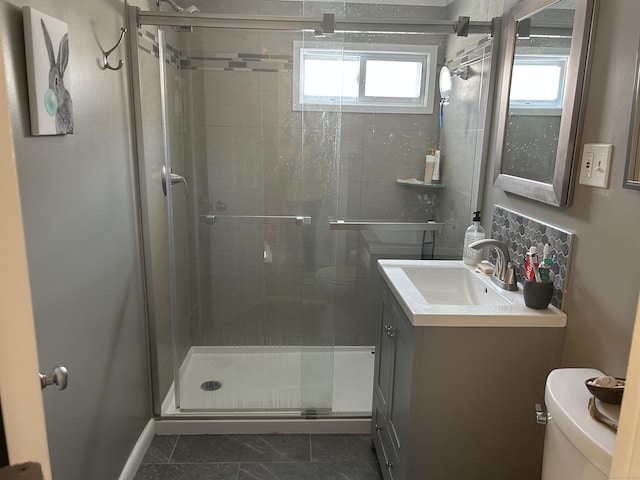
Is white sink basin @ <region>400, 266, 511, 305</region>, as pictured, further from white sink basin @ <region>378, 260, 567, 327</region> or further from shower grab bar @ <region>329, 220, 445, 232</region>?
shower grab bar @ <region>329, 220, 445, 232</region>

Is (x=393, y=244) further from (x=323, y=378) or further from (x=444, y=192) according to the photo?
(x=323, y=378)

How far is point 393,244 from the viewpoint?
9.02 feet

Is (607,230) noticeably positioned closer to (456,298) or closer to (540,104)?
(540,104)

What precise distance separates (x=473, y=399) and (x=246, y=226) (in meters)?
1.63

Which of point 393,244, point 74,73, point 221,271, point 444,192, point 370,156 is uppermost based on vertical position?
point 74,73

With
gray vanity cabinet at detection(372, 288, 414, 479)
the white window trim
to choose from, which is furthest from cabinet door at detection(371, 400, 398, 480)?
the white window trim

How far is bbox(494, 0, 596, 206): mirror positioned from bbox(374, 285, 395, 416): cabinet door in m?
0.69

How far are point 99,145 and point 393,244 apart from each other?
163 cm

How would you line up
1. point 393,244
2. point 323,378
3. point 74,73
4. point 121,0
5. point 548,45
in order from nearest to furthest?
1. point 74,73
2. point 548,45
3. point 121,0
4. point 323,378
5. point 393,244

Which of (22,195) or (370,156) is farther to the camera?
(370,156)

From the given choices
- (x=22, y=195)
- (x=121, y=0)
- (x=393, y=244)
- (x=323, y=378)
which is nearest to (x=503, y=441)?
(x=323, y=378)

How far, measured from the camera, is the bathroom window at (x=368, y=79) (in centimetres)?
244

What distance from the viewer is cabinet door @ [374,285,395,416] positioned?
1.93 m

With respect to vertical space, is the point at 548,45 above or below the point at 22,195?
above
